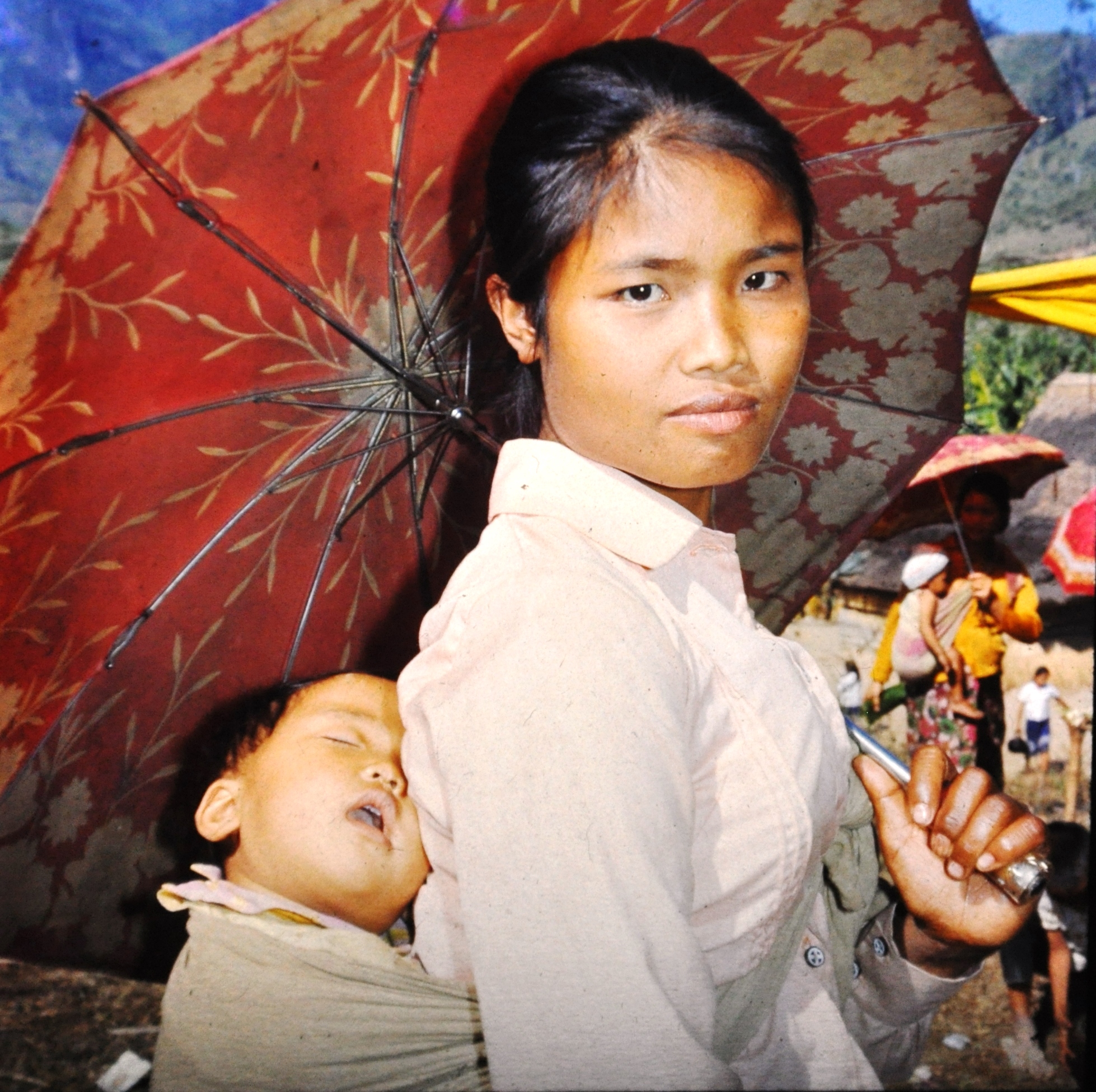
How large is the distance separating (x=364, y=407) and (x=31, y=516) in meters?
0.57

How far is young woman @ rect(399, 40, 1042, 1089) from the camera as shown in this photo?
71cm

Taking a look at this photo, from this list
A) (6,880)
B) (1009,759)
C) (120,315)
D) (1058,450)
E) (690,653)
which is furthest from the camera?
(1009,759)

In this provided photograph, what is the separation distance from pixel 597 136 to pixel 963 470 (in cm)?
444

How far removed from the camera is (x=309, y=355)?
1512 mm

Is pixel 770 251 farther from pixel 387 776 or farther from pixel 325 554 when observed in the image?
pixel 325 554

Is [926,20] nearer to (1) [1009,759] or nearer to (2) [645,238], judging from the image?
(2) [645,238]

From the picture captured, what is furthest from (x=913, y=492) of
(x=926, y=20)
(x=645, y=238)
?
(x=645, y=238)

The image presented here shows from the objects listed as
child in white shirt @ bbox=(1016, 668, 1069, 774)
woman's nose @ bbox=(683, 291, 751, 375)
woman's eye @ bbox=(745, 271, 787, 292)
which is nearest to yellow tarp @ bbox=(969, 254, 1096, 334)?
child in white shirt @ bbox=(1016, 668, 1069, 774)

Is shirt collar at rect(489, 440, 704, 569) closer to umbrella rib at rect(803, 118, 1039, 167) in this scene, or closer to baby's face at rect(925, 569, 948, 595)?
umbrella rib at rect(803, 118, 1039, 167)

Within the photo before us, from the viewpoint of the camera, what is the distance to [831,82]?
5.13ft

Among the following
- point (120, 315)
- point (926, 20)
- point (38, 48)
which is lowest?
point (120, 315)

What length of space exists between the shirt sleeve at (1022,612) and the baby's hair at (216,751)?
4354mm

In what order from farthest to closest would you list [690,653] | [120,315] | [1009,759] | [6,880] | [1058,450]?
[1009,759]
[1058,450]
[6,880]
[120,315]
[690,653]

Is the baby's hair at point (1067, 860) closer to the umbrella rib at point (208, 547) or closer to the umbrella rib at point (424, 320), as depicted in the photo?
the umbrella rib at point (424, 320)
